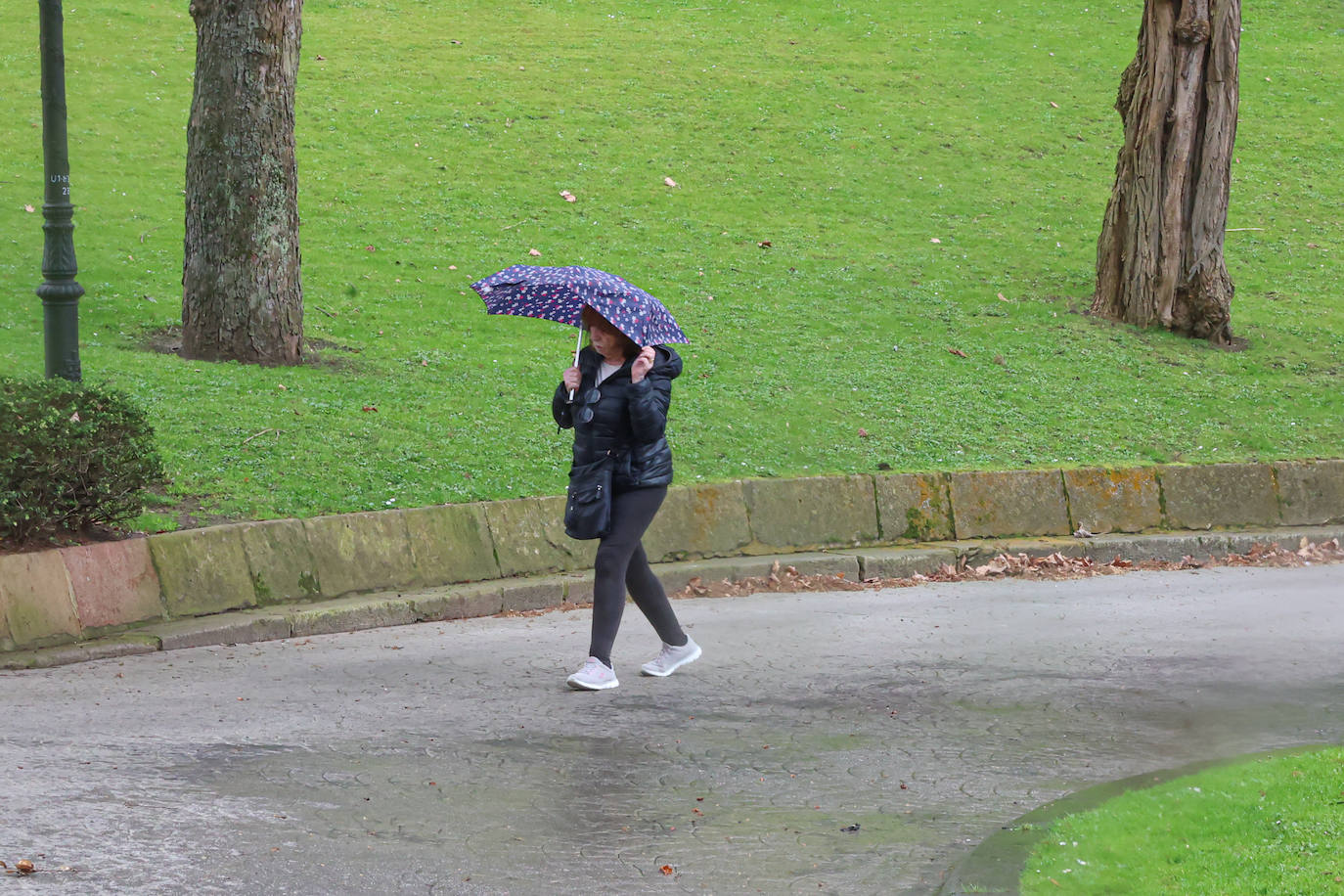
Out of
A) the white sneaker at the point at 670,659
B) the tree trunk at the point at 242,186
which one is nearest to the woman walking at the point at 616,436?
A: the white sneaker at the point at 670,659

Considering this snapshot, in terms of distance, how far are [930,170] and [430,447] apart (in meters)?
12.2

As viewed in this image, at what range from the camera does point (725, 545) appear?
986 cm

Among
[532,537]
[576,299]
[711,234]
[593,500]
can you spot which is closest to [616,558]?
[593,500]

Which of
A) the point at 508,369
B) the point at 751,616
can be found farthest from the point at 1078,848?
the point at 508,369

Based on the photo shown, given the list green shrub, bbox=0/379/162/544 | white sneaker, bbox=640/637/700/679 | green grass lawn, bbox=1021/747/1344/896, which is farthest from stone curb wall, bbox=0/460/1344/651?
green grass lawn, bbox=1021/747/1344/896

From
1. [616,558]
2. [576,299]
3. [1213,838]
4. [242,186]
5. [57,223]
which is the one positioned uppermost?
[242,186]

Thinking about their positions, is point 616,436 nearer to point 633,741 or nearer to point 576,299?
point 576,299

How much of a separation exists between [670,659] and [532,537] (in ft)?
7.48

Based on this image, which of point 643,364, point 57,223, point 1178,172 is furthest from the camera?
point 1178,172

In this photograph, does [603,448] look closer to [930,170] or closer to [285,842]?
[285,842]

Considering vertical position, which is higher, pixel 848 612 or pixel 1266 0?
pixel 1266 0

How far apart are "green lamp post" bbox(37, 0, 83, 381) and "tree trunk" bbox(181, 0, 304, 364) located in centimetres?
260

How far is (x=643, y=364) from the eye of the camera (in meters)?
6.60

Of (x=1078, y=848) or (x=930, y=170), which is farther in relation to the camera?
(x=930, y=170)
